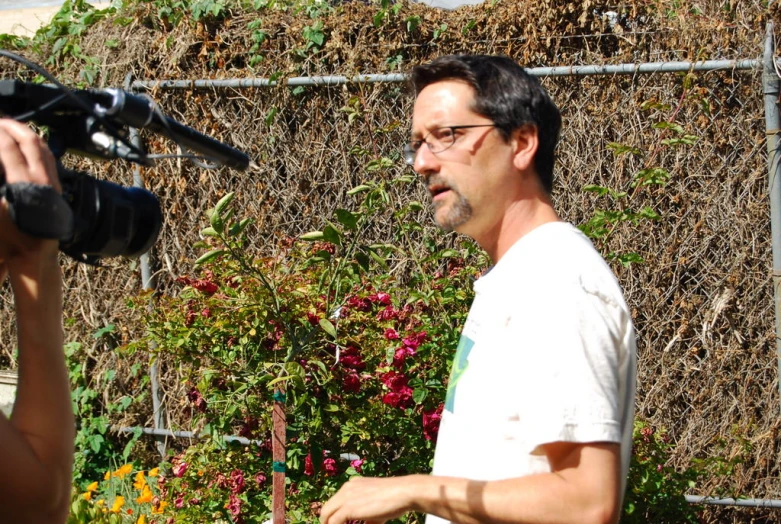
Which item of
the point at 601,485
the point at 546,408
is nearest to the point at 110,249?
the point at 546,408

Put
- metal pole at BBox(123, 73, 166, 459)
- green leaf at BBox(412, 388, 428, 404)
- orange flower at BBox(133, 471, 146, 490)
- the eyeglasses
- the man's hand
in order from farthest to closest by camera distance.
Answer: metal pole at BBox(123, 73, 166, 459) < orange flower at BBox(133, 471, 146, 490) < green leaf at BBox(412, 388, 428, 404) < the eyeglasses < the man's hand

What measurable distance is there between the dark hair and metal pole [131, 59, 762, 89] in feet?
7.38

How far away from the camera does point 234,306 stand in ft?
9.97

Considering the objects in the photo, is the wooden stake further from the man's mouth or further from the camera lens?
the camera lens

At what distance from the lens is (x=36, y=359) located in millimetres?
1173

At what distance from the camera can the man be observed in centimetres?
145

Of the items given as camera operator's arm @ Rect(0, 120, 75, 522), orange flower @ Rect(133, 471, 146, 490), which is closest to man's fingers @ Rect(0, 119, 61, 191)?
camera operator's arm @ Rect(0, 120, 75, 522)

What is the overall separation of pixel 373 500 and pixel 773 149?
3.05 meters

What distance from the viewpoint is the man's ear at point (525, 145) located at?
184cm

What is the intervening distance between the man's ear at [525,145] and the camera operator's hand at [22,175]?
984mm

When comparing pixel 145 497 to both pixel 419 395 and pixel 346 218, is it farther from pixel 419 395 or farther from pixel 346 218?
pixel 346 218

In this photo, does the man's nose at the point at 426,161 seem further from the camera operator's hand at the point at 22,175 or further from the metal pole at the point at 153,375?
the metal pole at the point at 153,375

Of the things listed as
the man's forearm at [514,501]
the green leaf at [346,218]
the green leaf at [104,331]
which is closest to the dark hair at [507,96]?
the man's forearm at [514,501]

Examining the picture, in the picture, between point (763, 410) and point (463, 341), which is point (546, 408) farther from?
point (763, 410)
